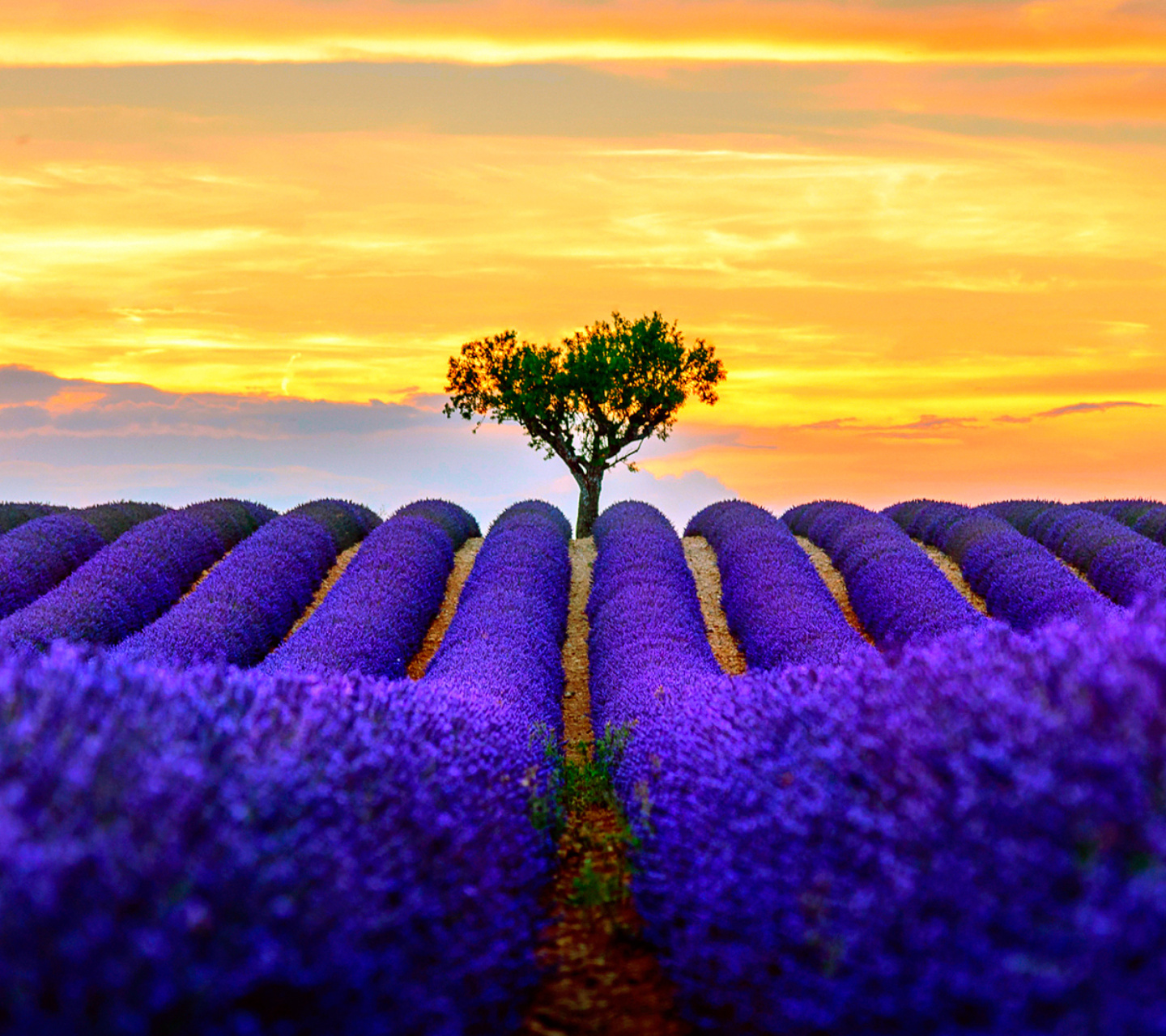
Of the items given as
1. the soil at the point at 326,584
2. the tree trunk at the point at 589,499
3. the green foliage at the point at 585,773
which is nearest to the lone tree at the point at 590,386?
the tree trunk at the point at 589,499

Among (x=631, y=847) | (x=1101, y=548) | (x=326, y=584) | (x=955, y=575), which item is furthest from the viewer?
(x=955, y=575)

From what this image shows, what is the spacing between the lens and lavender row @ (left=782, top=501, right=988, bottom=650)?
495 inches

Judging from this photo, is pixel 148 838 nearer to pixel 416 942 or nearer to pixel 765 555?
pixel 416 942

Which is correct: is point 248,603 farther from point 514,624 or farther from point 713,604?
point 713,604

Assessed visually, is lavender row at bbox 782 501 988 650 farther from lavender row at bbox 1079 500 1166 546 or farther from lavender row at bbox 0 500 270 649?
lavender row at bbox 0 500 270 649

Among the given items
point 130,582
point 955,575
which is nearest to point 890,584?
point 955,575

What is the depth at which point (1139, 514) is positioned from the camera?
810 inches

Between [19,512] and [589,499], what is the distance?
11.4 meters

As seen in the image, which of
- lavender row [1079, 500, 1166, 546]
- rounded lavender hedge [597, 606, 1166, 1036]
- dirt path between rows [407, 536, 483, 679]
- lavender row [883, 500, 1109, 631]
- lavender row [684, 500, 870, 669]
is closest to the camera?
rounded lavender hedge [597, 606, 1166, 1036]

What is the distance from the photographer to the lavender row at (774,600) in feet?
37.1

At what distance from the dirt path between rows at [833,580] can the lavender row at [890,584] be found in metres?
0.10

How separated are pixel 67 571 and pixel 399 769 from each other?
13.9m

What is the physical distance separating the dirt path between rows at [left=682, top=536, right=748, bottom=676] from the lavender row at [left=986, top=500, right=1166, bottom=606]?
15.9 ft

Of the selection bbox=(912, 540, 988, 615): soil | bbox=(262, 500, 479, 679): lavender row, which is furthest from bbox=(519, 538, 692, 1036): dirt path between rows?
bbox=(912, 540, 988, 615): soil
